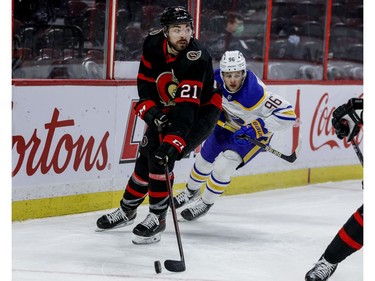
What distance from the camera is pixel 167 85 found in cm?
434

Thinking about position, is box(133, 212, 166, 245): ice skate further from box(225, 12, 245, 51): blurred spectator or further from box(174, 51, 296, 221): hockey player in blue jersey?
box(225, 12, 245, 51): blurred spectator

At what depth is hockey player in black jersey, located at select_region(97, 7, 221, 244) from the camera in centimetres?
407

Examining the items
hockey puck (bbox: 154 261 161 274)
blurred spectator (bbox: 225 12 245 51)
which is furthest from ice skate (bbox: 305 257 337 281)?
blurred spectator (bbox: 225 12 245 51)

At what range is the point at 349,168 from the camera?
765 cm

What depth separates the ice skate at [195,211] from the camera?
5203 millimetres

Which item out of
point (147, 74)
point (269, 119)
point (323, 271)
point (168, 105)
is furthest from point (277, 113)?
point (323, 271)

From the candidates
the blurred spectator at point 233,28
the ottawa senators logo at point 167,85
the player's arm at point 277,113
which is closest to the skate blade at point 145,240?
the ottawa senators logo at point 167,85

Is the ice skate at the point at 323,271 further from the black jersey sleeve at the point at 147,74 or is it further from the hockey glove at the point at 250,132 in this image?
the hockey glove at the point at 250,132

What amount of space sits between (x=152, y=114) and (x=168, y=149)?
0.85 ft

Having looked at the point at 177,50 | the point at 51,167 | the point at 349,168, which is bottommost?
the point at 349,168

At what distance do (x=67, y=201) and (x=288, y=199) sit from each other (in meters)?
1.92

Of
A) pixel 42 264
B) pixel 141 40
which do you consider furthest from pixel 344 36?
pixel 42 264

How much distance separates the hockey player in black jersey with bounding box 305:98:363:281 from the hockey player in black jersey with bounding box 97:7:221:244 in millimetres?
839
